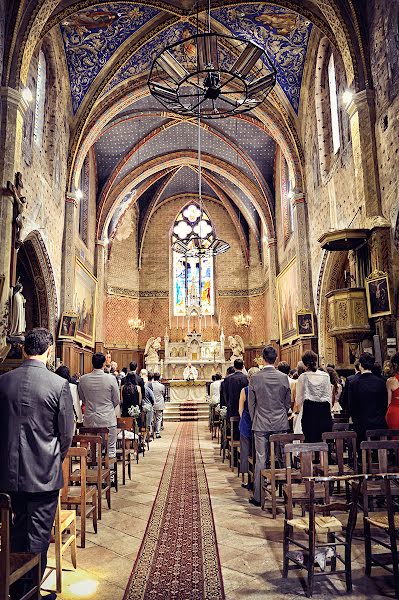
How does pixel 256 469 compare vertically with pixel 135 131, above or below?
below

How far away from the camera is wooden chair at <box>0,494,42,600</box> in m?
2.28

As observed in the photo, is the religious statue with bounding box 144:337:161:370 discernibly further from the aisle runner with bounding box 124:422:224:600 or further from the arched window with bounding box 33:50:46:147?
the aisle runner with bounding box 124:422:224:600

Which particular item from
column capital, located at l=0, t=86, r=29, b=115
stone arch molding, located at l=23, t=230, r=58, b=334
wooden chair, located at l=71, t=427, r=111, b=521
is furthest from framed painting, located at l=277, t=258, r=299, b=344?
wooden chair, located at l=71, t=427, r=111, b=521

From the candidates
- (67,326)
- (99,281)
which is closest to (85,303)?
(99,281)

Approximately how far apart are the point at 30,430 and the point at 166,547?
80.7 inches

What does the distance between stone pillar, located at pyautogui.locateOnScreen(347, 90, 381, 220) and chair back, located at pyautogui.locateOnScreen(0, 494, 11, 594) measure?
8.86 metres

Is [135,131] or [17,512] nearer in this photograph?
[17,512]

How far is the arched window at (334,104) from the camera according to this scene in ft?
42.0

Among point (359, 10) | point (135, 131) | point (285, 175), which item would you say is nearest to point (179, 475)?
point (359, 10)

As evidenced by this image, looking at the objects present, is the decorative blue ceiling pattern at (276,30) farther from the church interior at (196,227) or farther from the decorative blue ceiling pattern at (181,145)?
the decorative blue ceiling pattern at (181,145)

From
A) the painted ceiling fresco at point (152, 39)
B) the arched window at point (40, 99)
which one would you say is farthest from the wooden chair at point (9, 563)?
the painted ceiling fresco at point (152, 39)

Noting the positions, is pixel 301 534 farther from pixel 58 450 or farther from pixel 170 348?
pixel 170 348

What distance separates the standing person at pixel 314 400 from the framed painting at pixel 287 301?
1059cm

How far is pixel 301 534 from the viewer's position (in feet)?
14.9
